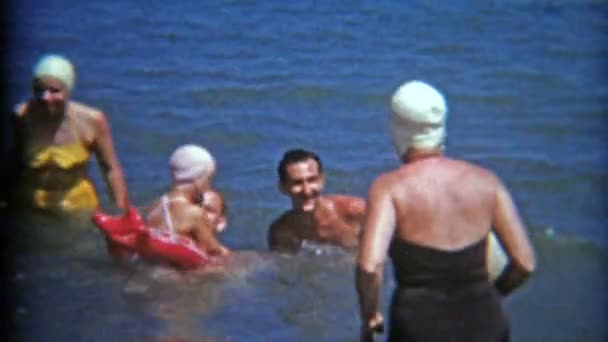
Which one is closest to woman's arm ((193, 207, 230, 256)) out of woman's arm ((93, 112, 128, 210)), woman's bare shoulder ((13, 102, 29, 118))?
woman's arm ((93, 112, 128, 210))

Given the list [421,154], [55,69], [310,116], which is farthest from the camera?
[310,116]

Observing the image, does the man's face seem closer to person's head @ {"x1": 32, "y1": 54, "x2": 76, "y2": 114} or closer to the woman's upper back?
A: person's head @ {"x1": 32, "y1": 54, "x2": 76, "y2": 114}

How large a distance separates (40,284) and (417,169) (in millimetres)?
3254

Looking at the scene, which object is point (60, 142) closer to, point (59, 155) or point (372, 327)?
point (59, 155)

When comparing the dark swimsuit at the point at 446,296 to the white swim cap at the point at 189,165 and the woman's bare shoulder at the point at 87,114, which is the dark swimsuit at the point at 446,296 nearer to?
the white swim cap at the point at 189,165

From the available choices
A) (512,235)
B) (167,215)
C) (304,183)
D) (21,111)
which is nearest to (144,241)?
(167,215)

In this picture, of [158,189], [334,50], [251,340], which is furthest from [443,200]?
[334,50]

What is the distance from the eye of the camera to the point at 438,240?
4922 millimetres

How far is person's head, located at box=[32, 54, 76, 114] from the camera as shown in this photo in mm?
7551

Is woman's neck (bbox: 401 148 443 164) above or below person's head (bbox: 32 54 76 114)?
above

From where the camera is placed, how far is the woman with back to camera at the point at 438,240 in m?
4.91

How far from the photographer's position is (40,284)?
295 inches

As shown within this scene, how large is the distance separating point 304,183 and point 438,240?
97.1 inches

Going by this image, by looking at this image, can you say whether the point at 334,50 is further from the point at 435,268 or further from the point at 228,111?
the point at 435,268
